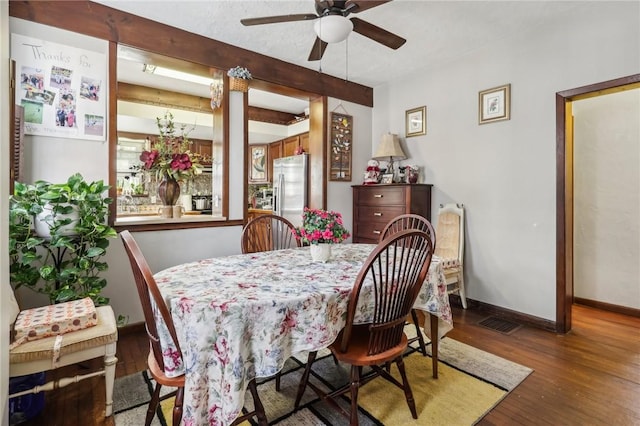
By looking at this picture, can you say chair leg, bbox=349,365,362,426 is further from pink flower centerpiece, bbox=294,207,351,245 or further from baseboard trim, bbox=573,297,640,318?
baseboard trim, bbox=573,297,640,318

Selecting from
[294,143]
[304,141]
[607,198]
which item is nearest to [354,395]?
[607,198]

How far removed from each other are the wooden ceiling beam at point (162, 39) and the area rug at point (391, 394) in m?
2.56

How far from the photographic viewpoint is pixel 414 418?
5.46ft

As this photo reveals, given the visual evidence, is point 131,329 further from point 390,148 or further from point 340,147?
point 390,148

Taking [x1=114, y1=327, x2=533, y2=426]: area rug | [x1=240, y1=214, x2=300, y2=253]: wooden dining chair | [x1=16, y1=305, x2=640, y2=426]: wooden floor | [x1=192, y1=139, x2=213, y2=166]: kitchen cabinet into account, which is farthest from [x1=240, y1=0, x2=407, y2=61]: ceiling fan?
→ [x1=192, y1=139, x2=213, y2=166]: kitchen cabinet

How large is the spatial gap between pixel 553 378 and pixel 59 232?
10.6 feet

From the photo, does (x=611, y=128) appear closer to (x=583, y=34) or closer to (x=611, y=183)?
(x=611, y=183)

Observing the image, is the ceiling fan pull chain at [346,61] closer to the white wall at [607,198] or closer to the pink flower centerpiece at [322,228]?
the pink flower centerpiece at [322,228]

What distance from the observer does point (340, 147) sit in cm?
414

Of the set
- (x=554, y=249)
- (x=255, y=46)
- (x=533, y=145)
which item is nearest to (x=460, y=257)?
(x=554, y=249)

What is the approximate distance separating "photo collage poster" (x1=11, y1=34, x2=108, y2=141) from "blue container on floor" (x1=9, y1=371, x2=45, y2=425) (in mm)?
1634

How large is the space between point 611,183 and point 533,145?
1.14 meters

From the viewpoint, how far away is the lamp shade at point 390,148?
3.88 m

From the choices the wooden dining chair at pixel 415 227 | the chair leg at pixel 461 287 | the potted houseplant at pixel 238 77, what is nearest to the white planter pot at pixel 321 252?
the wooden dining chair at pixel 415 227
